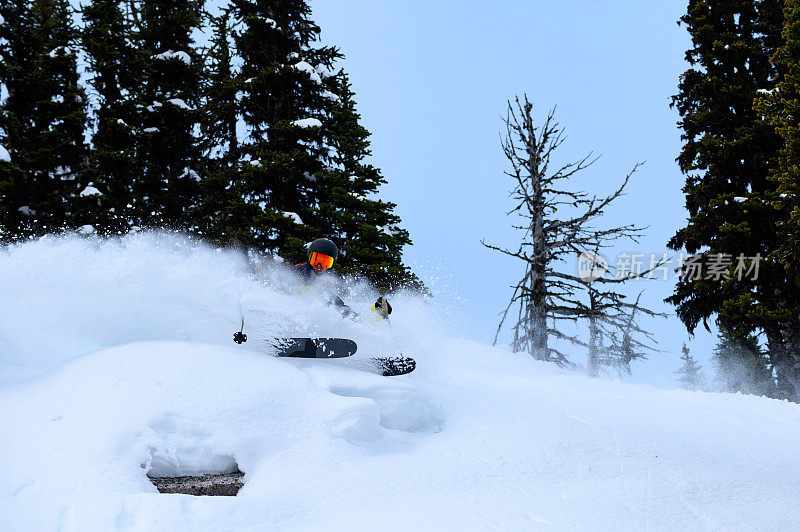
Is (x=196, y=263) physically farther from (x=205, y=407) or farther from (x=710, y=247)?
(x=710, y=247)

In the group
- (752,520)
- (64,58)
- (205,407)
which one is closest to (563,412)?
(752,520)

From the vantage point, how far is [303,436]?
422 cm

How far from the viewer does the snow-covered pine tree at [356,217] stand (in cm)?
1659

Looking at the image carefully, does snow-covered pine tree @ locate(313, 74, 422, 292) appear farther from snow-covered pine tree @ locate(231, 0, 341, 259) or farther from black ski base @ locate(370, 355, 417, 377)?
black ski base @ locate(370, 355, 417, 377)

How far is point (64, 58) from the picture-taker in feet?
66.2

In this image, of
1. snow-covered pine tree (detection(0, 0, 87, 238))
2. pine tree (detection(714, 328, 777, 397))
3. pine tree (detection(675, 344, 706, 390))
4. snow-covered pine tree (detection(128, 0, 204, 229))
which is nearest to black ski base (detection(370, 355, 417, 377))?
pine tree (detection(714, 328, 777, 397))

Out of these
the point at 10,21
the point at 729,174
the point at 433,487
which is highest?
the point at 10,21

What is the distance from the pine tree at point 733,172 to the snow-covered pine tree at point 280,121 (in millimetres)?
13356

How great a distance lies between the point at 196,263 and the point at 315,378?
402 centimetres

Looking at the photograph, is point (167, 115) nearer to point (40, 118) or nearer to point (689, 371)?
point (40, 118)

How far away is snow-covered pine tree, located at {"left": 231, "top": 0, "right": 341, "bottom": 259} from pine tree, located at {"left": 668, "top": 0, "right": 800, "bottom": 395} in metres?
13.4

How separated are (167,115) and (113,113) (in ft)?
7.15

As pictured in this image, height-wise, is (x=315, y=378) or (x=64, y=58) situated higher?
(x=64, y=58)

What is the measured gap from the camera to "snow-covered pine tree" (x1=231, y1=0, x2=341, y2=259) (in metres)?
15.9
